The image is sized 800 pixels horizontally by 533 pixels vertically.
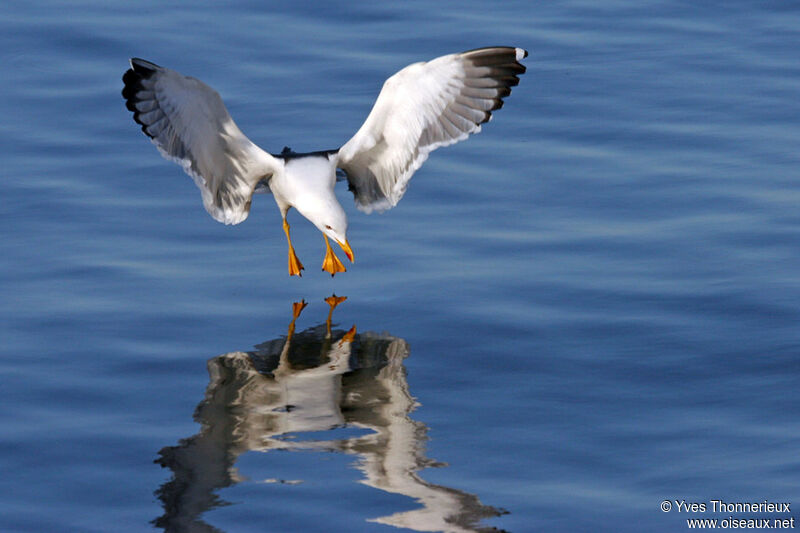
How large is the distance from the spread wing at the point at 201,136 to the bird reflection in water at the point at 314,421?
1.15m

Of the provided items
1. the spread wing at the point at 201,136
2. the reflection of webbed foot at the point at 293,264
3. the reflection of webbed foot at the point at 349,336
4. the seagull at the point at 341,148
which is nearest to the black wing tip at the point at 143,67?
the spread wing at the point at 201,136

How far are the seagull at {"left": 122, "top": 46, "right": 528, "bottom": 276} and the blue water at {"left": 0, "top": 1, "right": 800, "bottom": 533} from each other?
385mm

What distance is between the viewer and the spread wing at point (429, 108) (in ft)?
28.8

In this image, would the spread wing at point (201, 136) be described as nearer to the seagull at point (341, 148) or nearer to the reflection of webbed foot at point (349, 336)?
the seagull at point (341, 148)

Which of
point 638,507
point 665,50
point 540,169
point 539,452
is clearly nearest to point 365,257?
point 540,169

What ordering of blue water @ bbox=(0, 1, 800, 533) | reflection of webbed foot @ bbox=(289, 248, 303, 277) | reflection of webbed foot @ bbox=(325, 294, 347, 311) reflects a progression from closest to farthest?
blue water @ bbox=(0, 1, 800, 533) → reflection of webbed foot @ bbox=(325, 294, 347, 311) → reflection of webbed foot @ bbox=(289, 248, 303, 277)

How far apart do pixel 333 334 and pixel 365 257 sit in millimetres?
1068

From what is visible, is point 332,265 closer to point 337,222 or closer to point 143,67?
point 337,222

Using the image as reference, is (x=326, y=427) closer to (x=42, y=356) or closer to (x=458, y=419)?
(x=458, y=419)

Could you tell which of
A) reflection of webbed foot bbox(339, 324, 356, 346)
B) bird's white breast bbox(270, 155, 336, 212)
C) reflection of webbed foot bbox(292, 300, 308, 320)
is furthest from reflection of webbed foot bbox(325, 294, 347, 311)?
bird's white breast bbox(270, 155, 336, 212)

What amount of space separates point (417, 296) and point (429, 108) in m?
1.16

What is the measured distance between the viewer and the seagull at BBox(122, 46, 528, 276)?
8.64m

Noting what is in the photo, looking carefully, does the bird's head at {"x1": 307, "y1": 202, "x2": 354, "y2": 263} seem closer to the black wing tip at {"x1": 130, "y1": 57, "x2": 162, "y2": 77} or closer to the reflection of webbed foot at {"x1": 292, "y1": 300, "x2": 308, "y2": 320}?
the reflection of webbed foot at {"x1": 292, "y1": 300, "x2": 308, "y2": 320}

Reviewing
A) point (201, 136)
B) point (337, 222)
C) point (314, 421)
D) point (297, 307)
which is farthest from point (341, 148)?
point (314, 421)
